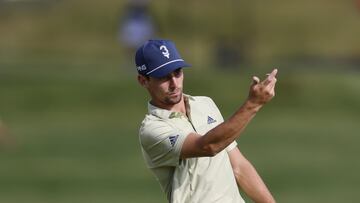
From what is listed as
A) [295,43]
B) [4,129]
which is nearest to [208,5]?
[295,43]

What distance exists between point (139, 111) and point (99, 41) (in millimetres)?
12669

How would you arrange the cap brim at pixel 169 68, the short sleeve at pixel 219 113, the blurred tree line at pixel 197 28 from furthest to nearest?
the blurred tree line at pixel 197 28, the short sleeve at pixel 219 113, the cap brim at pixel 169 68

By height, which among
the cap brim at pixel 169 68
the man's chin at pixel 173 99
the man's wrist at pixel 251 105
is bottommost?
the man's chin at pixel 173 99

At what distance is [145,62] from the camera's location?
29.9 ft

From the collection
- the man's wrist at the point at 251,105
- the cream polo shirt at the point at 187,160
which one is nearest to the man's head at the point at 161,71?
the cream polo shirt at the point at 187,160

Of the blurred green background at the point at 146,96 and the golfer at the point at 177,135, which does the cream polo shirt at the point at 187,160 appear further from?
the blurred green background at the point at 146,96

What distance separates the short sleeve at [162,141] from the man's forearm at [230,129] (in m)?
0.36

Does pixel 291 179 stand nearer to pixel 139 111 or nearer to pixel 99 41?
pixel 139 111

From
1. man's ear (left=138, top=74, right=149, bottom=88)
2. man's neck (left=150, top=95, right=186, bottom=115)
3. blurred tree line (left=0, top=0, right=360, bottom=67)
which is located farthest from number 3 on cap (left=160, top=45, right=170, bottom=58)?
blurred tree line (left=0, top=0, right=360, bottom=67)

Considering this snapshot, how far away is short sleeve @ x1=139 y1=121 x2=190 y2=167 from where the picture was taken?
354 inches

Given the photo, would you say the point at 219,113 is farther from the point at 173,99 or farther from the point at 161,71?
the point at 161,71

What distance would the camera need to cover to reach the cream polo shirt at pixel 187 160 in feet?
29.7

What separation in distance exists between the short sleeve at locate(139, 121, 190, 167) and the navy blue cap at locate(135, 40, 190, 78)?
39cm

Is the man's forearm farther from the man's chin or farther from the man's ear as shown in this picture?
the man's ear
